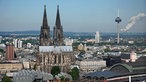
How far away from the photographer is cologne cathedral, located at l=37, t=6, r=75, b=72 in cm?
1652

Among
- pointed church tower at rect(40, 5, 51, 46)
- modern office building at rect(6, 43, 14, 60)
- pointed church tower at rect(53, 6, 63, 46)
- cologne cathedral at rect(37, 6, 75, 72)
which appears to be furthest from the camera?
modern office building at rect(6, 43, 14, 60)

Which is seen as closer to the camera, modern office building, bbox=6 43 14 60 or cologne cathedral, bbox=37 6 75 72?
cologne cathedral, bbox=37 6 75 72

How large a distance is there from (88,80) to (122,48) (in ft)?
57.1

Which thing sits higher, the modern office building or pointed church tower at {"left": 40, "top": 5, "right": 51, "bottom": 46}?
pointed church tower at {"left": 40, "top": 5, "right": 51, "bottom": 46}

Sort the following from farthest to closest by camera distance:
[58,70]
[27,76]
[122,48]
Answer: [122,48] < [58,70] < [27,76]

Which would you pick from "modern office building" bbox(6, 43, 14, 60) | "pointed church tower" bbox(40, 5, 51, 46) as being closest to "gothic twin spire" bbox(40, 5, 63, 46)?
"pointed church tower" bbox(40, 5, 51, 46)

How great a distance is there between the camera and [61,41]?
17453 millimetres

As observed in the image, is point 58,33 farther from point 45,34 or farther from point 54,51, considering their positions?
point 54,51

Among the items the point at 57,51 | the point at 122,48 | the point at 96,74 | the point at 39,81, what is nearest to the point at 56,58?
the point at 57,51

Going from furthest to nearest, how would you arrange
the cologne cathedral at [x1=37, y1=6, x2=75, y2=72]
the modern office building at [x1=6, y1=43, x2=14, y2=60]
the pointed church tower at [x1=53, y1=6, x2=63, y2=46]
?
the modern office building at [x1=6, y1=43, x2=14, y2=60]
the pointed church tower at [x1=53, y1=6, x2=63, y2=46]
the cologne cathedral at [x1=37, y1=6, x2=75, y2=72]

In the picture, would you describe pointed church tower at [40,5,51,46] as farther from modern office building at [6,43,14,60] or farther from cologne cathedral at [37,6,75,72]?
modern office building at [6,43,14,60]

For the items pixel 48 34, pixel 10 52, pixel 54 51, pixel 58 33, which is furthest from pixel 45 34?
pixel 10 52

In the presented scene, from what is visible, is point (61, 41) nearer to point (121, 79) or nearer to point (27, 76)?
point (121, 79)

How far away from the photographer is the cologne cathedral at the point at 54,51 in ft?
54.2
